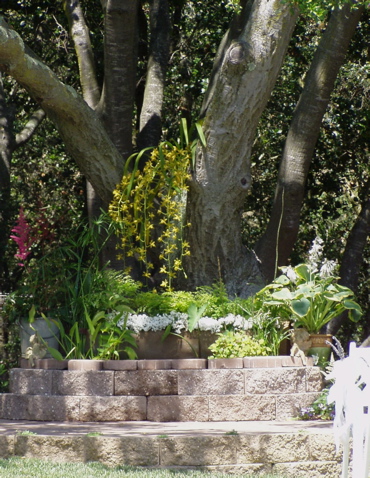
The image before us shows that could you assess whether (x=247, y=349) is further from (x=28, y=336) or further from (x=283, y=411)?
(x=28, y=336)

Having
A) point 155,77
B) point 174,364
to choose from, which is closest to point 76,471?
point 174,364

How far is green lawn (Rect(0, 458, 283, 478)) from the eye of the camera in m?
3.69

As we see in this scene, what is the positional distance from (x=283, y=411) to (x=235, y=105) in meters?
2.78

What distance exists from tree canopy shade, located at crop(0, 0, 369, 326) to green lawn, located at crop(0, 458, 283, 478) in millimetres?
2684

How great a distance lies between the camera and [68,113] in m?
5.98

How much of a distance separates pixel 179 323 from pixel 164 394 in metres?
0.69

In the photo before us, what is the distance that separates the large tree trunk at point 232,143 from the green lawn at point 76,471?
2685mm

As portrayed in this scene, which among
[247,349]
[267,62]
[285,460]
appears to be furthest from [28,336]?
[267,62]

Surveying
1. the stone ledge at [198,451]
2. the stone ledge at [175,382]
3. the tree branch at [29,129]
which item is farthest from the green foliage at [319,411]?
the tree branch at [29,129]

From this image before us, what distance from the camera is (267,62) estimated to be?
6191mm

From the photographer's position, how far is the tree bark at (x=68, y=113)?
5369 mm

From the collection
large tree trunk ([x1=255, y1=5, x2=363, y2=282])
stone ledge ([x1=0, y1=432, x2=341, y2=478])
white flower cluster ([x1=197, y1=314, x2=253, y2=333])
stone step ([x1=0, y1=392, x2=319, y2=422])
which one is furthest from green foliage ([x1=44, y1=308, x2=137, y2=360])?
large tree trunk ([x1=255, y1=5, x2=363, y2=282])

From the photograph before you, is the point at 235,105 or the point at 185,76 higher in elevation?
the point at 185,76

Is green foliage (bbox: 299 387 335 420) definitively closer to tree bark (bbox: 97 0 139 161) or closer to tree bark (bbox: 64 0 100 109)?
tree bark (bbox: 97 0 139 161)
